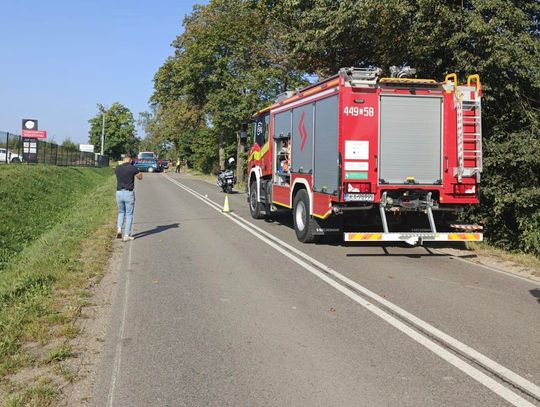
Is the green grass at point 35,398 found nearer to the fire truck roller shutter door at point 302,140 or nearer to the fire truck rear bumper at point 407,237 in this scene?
the fire truck rear bumper at point 407,237

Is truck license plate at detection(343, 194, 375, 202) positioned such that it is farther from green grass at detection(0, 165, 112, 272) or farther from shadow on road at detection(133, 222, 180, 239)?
green grass at detection(0, 165, 112, 272)

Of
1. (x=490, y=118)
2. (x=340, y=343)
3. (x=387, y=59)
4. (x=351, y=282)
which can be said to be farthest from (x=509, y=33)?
(x=340, y=343)

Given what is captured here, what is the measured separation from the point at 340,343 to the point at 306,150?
666 centimetres

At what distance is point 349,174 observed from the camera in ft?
31.0

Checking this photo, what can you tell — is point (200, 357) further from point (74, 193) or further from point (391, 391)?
point (74, 193)

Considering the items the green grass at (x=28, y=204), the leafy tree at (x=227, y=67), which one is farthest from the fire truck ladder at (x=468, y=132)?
the leafy tree at (x=227, y=67)

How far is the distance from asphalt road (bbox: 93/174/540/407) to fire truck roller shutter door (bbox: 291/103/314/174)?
94.7 inches

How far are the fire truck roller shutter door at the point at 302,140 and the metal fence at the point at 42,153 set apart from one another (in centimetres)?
1972

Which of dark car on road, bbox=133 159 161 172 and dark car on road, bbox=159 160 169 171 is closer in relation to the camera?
dark car on road, bbox=133 159 161 172

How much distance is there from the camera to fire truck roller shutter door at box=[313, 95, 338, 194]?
9.66 m

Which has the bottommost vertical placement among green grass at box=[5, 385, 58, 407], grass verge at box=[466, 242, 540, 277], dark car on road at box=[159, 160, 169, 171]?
green grass at box=[5, 385, 58, 407]

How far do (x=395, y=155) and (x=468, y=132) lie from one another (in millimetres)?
1440

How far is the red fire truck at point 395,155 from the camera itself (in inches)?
373

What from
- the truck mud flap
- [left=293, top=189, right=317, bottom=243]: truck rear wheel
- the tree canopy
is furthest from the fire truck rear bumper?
the tree canopy
